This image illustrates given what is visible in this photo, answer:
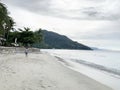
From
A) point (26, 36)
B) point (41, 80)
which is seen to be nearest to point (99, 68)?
point (41, 80)

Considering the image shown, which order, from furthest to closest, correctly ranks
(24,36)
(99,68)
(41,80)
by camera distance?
(24,36) → (99,68) → (41,80)

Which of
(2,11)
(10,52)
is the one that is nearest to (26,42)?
(10,52)

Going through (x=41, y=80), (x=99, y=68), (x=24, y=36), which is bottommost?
(x=99, y=68)

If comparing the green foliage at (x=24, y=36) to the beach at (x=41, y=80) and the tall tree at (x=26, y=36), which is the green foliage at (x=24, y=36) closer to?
the tall tree at (x=26, y=36)

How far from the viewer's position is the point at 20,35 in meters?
64.9

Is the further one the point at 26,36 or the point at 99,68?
the point at 26,36

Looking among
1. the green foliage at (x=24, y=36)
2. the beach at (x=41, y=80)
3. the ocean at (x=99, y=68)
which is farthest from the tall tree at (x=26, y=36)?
the beach at (x=41, y=80)

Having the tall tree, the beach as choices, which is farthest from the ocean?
the tall tree

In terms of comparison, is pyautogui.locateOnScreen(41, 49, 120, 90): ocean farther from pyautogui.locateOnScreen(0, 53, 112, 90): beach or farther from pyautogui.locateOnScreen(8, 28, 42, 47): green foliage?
pyautogui.locateOnScreen(8, 28, 42, 47): green foliage

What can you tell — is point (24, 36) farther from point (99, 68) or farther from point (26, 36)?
point (99, 68)

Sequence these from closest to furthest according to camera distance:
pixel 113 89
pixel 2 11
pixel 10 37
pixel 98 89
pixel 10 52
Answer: pixel 98 89
pixel 113 89
pixel 2 11
pixel 10 52
pixel 10 37

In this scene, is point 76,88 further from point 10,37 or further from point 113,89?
point 10,37

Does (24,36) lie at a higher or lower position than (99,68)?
higher

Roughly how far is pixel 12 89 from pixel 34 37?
5632 cm
